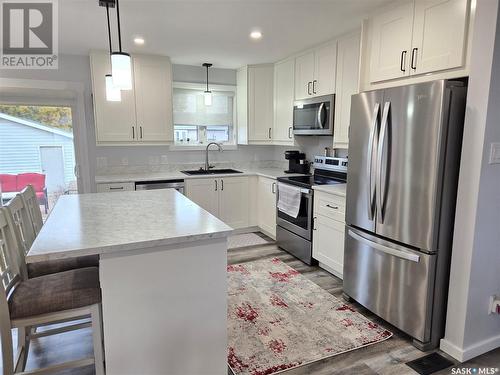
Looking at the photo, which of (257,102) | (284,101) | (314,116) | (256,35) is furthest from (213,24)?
(257,102)

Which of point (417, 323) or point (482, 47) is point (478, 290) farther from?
point (482, 47)

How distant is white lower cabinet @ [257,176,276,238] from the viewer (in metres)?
4.17

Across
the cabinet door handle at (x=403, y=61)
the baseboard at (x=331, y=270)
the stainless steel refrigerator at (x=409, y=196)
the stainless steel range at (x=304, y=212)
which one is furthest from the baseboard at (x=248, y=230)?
the cabinet door handle at (x=403, y=61)

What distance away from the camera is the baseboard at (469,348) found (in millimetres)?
2014

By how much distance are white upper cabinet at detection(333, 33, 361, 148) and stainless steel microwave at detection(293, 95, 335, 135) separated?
9 cm

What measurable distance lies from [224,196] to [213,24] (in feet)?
7.26

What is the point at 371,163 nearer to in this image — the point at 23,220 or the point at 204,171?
the point at 23,220

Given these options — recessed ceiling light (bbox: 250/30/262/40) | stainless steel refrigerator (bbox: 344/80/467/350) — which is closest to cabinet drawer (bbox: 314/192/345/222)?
stainless steel refrigerator (bbox: 344/80/467/350)

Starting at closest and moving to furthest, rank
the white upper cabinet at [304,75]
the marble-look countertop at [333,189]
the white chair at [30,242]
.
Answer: the white chair at [30,242] < the marble-look countertop at [333,189] < the white upper cabinet at [304,75]

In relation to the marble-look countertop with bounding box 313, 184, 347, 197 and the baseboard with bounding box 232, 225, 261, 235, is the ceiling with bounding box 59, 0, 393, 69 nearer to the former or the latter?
the marble-look countertop with bounding box 313, 184, 347, 197

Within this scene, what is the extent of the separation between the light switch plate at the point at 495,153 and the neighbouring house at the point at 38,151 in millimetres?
4355

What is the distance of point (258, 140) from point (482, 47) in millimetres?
3132

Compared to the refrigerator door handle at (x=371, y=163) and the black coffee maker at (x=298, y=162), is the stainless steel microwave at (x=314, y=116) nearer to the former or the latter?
the black coffee maker at (x=298, y=162)

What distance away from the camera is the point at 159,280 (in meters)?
1.62
